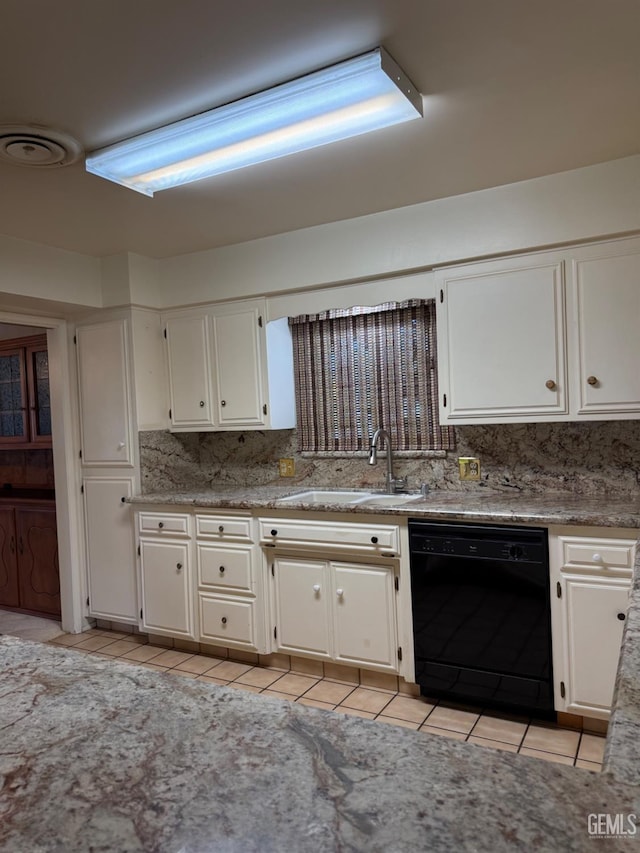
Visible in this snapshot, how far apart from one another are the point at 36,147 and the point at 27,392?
2760 mm

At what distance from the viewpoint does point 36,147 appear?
2.19m

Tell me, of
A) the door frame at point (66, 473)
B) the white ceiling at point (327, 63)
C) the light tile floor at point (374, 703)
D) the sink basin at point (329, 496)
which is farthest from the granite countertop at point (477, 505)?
the white ceiling at point (327, 63)

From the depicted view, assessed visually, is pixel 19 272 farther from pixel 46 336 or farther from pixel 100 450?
pixel 100 450

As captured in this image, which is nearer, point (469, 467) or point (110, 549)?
point (469, 467)

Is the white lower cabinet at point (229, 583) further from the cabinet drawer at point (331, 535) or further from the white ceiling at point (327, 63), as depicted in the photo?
the white ceiling at point (327, 63)

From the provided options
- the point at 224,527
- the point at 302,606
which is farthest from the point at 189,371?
the point at 302,606

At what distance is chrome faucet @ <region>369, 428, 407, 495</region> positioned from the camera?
11.1ft

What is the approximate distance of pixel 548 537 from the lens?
2.54 meters

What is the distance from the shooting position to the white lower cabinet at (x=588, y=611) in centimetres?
242

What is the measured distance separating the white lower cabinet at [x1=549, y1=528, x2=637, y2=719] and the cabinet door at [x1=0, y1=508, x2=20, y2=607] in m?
3.91

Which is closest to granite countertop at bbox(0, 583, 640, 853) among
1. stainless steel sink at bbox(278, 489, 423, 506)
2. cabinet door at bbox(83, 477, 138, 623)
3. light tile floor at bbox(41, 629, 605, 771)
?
light tile floor at bbox(41, 629, 605, 771)

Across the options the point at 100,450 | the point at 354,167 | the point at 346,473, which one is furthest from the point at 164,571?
the point at 354,167

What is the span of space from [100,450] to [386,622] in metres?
2.23

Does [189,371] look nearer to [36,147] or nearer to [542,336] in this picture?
[36,147]
